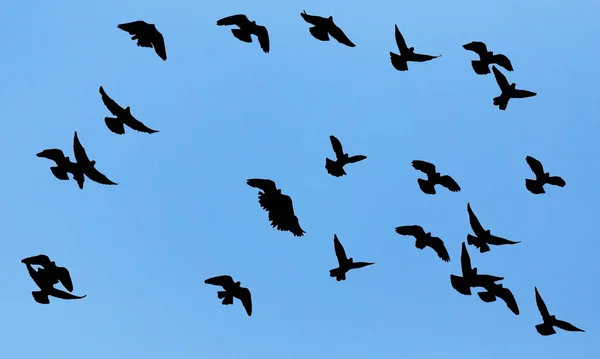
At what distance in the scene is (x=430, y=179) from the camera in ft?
68.3

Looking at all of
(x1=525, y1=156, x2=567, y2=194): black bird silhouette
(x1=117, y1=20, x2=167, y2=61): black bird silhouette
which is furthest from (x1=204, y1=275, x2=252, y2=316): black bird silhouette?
(x1=525, y1=156, x2=567, y2=194): black bird silhouette

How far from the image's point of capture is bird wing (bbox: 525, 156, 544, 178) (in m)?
21.3

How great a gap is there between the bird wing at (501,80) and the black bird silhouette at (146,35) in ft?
28.2

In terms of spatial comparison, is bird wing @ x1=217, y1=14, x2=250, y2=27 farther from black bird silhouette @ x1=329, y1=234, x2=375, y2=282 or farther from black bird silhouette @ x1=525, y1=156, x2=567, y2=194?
black bird silhouette @ x1=525, y1=156, x2=567, y2=194

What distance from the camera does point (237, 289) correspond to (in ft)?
61.4

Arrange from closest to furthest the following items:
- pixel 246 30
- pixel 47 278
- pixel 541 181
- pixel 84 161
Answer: pixel 47 278 → pixel 84 161 → pixel 246 30 → pixel 541 181

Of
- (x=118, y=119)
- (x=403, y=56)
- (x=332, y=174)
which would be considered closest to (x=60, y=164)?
(x=118, y=119)

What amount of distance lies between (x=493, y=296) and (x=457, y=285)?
106 cm

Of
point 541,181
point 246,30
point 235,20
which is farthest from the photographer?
point 541,181

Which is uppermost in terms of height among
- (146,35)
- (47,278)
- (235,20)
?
(235,20)

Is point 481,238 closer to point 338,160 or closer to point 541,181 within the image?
point 541,181

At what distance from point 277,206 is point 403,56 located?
4992mm

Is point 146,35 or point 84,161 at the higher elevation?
point 146,35

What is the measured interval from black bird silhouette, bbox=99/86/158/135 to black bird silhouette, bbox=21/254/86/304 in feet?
10.6
